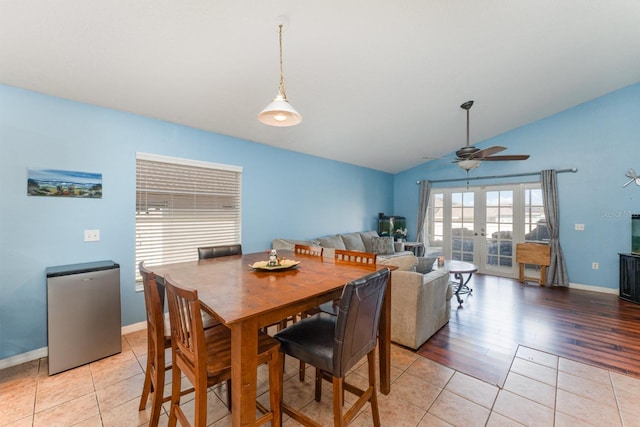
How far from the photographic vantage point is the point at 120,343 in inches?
99.7

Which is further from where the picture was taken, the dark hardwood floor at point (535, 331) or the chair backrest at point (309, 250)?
the chair backrest at point (309, 250)

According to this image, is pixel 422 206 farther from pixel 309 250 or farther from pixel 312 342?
pixel 312 342

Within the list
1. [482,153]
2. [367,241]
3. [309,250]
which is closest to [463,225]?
[367,241]

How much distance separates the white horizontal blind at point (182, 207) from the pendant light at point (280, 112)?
183cm

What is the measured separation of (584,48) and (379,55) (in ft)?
8.43

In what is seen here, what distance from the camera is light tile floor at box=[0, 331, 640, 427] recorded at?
1751 millimetres

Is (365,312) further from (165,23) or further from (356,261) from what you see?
(165,23)

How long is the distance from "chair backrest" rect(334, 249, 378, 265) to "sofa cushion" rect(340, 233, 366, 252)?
9.78 feet

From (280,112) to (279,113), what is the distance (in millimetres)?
42

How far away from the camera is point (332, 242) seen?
16.4ft

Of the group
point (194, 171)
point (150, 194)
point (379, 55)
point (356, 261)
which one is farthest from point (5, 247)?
point (379, 55)

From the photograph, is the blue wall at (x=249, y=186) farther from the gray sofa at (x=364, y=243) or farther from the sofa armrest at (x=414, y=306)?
the sofa armrest at (x=414, y=306)

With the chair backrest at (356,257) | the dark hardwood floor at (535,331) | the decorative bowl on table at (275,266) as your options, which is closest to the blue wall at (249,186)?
the dark hardwood floor at (535,331)

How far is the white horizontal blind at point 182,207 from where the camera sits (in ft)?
10.1
